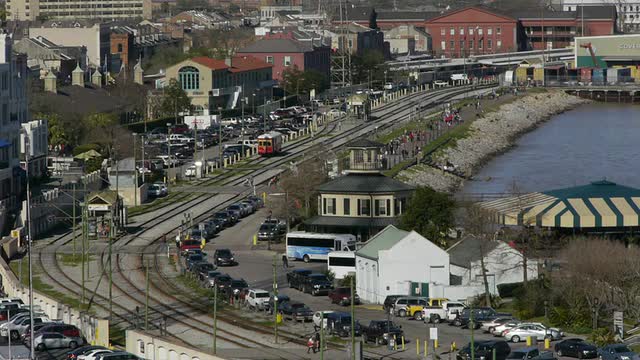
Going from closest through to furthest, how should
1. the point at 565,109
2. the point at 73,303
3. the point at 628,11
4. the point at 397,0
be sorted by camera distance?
the point at 73,303, the point at 565,109, the point at 628,11, the point at 397,0

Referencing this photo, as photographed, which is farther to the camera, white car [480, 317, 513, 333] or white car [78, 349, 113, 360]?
white car [480, 317, 513, 333]

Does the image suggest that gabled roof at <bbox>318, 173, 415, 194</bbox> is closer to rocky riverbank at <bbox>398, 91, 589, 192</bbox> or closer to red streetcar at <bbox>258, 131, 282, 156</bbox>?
rocky riverbank at <bbox>398, 91, 589, 192</bbox>

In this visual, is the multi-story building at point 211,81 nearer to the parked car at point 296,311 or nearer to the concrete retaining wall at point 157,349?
the parked car at point 296,311

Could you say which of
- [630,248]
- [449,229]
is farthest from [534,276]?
[449,229]

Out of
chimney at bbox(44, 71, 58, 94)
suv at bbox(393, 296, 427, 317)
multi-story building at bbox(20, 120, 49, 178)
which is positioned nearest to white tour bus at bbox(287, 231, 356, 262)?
suv at bbox(393, 296, 427, 317)

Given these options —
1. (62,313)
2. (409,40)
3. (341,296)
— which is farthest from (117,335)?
(409,40)

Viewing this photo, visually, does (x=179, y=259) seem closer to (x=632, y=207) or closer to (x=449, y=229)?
(x=449, y=229)
